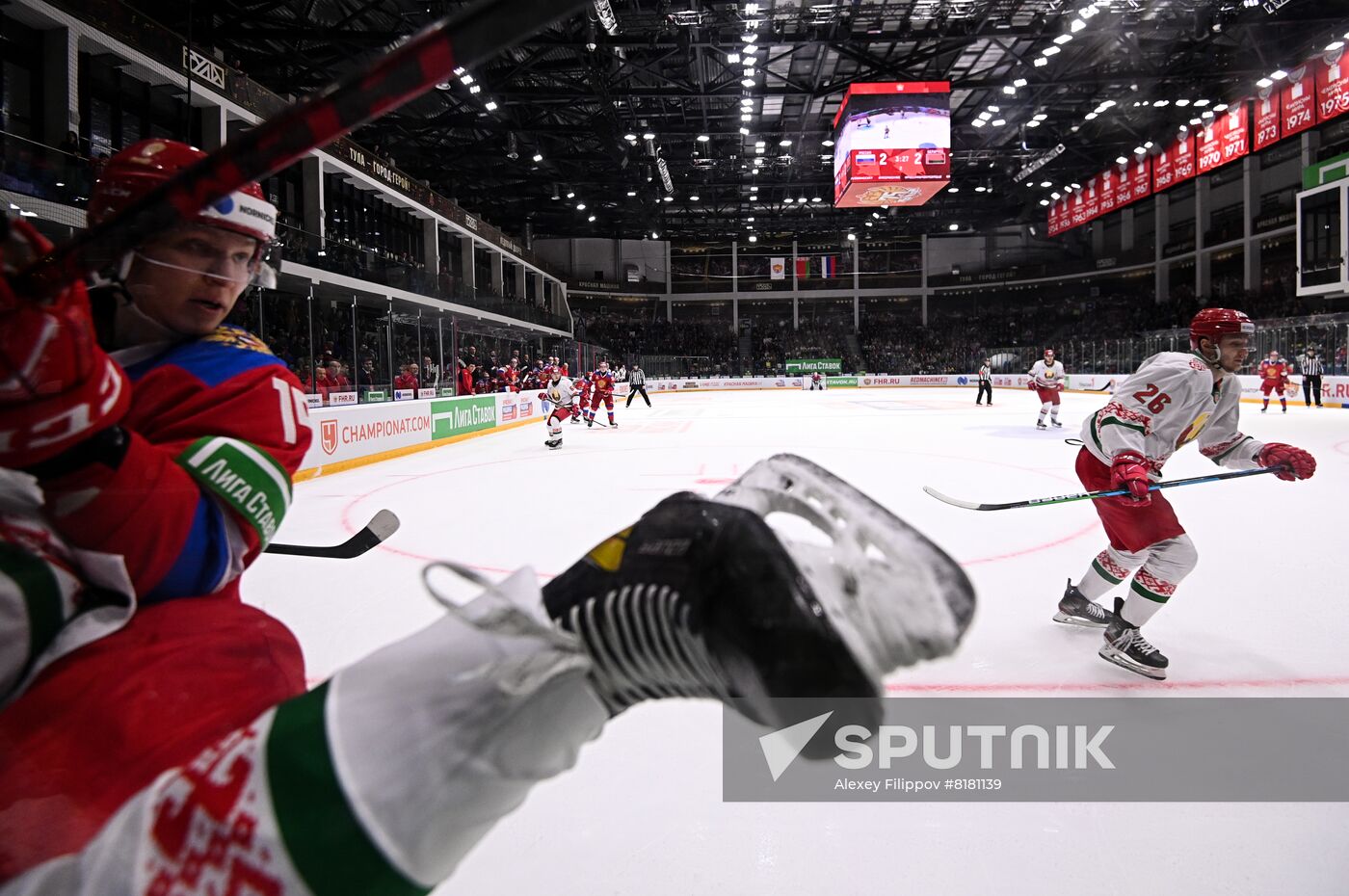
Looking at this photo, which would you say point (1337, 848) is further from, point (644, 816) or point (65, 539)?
point (65, 539)

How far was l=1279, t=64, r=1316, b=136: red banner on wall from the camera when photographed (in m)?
12.8

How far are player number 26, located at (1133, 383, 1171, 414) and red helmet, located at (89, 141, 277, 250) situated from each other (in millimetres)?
2850

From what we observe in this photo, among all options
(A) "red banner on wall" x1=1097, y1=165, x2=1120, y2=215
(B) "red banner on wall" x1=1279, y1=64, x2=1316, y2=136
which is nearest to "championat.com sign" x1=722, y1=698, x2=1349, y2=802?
(B) "red banner on wall" x1=1279, y1=64, x2=1316, y2=136

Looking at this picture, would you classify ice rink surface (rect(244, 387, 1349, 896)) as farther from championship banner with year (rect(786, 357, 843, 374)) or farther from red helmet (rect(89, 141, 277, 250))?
championship banner with year (rect(786, 357, 843, 374))

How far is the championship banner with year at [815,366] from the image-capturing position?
30656 mm

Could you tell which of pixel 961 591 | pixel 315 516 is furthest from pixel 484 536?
pixel 961 591

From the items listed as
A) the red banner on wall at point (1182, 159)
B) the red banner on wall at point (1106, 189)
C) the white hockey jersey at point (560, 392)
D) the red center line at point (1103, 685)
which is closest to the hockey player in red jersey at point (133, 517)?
the red center line at point (1103, 685)

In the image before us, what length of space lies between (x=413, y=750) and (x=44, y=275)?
555 mm

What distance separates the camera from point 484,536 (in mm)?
4285

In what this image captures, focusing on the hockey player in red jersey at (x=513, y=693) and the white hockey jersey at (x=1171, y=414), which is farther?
the white hockey jersey at (x=1171, y=414)

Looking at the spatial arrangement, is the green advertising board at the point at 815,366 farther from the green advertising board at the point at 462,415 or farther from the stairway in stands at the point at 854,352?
the green advertising board at the point at 462,415

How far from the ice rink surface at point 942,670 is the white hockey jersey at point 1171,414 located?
727mm

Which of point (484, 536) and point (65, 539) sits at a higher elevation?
point (65, 539)

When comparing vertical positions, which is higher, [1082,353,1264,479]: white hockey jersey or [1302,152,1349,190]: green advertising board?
[1302,152,1349,190]: green advertising board
